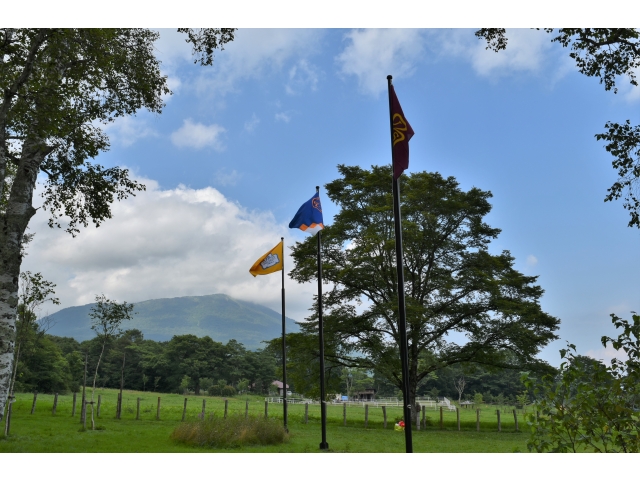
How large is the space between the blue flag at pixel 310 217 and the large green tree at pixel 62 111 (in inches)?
132

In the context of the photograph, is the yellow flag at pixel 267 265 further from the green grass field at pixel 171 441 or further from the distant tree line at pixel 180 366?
the distant tree line at pixel 180 366

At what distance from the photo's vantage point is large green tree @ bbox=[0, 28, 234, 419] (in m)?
7.30

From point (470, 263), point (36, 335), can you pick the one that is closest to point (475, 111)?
point (470, 263)

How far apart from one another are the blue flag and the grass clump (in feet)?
13.8

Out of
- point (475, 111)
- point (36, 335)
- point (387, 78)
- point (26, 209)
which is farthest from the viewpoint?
point (36, 335)

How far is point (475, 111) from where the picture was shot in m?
12.1

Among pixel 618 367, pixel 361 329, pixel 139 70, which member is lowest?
pixel 618 367

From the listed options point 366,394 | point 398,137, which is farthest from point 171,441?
point 366,394

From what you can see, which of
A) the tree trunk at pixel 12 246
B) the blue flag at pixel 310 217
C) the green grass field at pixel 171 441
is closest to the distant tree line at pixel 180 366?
the green grass field at pixel 171 441

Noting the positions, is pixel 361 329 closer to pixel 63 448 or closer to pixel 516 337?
pixel 516 337

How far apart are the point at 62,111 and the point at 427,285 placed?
42.9ft

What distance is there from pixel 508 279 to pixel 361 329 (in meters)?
5.41

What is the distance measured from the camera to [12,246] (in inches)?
290

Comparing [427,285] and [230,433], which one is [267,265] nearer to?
[230,433]
